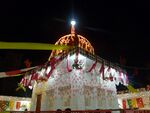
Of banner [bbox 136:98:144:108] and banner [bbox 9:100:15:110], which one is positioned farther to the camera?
banner [bbox 9:100:15:110]

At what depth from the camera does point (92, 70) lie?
12406 mm

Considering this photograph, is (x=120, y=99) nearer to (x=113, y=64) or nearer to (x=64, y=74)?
(x=113, y=64)

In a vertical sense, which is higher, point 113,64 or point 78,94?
point 113,64

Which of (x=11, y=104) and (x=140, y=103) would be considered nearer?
(x=140, y=103)

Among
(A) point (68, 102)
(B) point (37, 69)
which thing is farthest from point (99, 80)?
(B) point (37, 69)

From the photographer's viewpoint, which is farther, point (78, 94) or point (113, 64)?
point (113, 64)

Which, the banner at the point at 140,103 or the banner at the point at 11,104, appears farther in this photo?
the banner at the point at 11,104

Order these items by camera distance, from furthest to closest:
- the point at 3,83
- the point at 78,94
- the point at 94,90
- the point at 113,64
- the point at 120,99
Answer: the point at 3,83
the point at 120,99
the point at 113,64
the point at 94,90
the point at 78,94

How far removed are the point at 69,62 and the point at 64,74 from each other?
2.55ft

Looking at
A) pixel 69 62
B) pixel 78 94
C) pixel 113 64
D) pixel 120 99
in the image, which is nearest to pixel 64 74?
pixel 69 62

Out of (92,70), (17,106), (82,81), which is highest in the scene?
(92,70)

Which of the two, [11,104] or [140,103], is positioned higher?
[140,103]

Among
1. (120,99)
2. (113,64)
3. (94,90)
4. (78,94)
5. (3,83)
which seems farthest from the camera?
(3,83)

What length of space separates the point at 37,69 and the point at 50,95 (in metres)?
2.12
